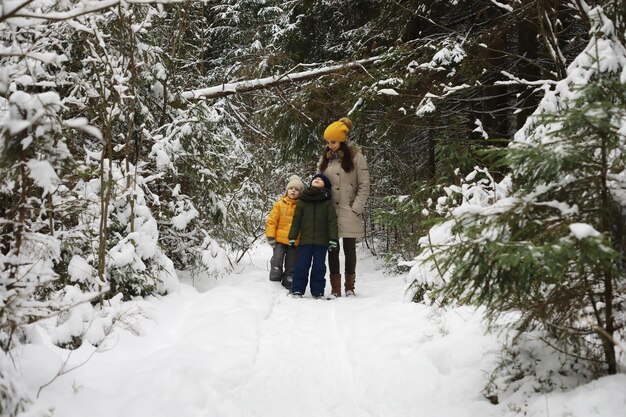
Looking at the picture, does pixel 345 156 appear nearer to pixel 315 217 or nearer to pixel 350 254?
pixel 315 217

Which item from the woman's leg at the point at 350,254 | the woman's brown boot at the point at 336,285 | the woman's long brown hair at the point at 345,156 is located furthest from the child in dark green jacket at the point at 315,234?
the woman's long brown hair at the point at 345,156

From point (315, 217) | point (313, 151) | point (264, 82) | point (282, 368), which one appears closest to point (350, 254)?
point (315, 217)

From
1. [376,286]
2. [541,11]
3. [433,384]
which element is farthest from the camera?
[376,286]

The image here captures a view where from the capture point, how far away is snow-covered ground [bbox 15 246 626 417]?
2746 mm

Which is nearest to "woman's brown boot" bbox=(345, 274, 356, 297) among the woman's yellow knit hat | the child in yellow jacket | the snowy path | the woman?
the woman

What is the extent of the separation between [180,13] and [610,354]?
5.52 metres

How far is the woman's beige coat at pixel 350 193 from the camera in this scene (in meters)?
6.81

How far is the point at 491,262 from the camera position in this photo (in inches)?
93.5

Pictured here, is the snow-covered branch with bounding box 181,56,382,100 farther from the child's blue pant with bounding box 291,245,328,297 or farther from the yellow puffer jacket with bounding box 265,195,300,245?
the child's blue pant with bounding box 291,245,328,297

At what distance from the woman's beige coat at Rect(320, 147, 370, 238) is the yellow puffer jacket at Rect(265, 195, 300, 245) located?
842 millimetres

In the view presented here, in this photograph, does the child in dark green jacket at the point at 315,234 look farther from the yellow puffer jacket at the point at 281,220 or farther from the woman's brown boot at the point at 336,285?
the yellow puffer jacket at the point at 281,220

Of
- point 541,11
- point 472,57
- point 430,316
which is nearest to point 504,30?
point 472,57

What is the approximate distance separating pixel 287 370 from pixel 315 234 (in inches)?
127

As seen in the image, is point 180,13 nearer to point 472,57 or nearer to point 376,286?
point 472,57
